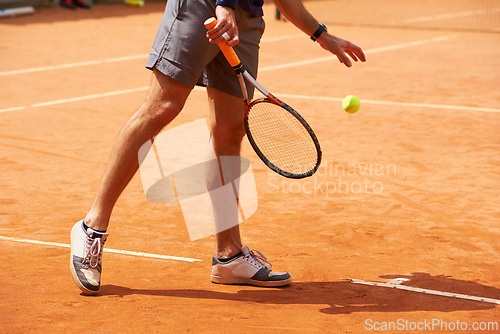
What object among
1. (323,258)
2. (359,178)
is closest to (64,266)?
(323,258)

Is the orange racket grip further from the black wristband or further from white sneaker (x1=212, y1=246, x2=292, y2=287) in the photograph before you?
white sneaker (x1=212, y1=246, x2=292, y2=287)

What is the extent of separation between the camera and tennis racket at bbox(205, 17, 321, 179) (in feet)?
11.0

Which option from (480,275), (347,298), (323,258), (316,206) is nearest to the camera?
(347,298)

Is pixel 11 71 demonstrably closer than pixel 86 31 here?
Yes

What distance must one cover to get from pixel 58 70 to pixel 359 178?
18.4 feet

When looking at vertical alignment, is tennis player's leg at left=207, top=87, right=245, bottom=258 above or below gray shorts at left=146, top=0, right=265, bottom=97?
below

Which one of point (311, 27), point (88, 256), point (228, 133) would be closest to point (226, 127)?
point (228, 133)

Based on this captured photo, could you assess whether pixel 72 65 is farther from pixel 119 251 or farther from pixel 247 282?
pixel 247 282

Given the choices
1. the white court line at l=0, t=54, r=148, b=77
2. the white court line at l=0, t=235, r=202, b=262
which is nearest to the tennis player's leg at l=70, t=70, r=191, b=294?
the white court line at l=0, t=235, r=202, b=262

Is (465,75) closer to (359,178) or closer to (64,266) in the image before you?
(359,178)

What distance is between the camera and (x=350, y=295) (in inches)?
129

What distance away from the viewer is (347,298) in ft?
10.6

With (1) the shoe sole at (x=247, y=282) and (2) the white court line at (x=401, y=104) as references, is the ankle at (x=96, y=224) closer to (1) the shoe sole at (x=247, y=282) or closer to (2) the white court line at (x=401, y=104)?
(1) the shoe sole at (x=247, y=282)

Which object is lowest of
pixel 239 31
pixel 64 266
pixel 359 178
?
pixel 64 266
